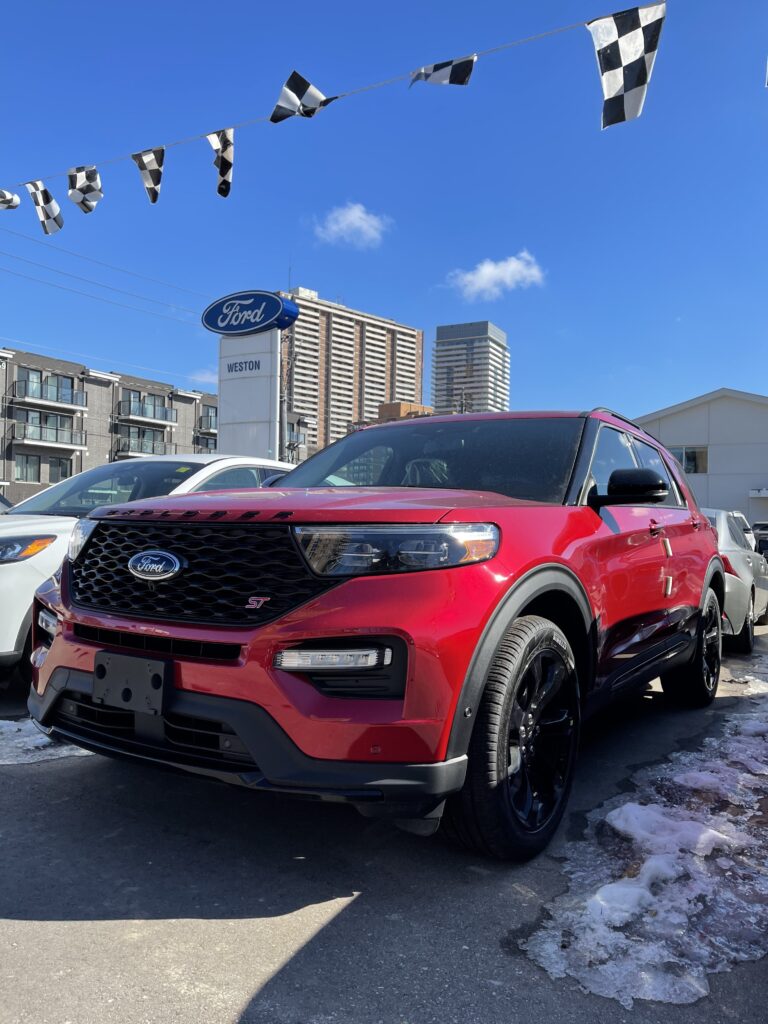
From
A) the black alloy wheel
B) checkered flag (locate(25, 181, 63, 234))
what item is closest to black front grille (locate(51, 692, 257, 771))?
the black alloy wheel

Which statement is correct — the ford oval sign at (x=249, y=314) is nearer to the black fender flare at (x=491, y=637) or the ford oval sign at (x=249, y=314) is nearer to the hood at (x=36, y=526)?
the hood at (x=36, y=526)

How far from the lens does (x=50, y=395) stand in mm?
53938

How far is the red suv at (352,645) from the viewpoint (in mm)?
2135

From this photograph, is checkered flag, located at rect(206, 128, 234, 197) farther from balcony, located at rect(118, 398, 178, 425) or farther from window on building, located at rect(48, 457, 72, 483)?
balcony, located at rect(118, 398, 178, 425)

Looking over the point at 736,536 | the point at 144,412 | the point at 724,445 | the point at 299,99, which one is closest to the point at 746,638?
the point at 736,536

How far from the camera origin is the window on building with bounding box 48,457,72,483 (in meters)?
54.4

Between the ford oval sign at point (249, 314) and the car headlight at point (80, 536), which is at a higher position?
the ford oval sign at point (249, 314)

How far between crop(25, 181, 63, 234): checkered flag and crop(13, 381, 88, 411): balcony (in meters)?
45.7

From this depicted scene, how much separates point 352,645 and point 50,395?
189 feet

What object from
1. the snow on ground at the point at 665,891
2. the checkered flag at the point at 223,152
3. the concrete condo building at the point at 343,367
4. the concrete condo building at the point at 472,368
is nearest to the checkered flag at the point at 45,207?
the checkered flag at the point at 223,152

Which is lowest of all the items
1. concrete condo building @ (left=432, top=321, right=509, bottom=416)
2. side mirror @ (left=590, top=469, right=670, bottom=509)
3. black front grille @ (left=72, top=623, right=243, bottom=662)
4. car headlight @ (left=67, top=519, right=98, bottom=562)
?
black front grille @ (left=72, top=623, right=243, bottom=662)

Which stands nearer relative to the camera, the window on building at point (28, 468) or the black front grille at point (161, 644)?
the black front grille at point (161, 644)

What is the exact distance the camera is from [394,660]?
7.00 ft

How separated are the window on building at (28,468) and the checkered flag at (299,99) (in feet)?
166
